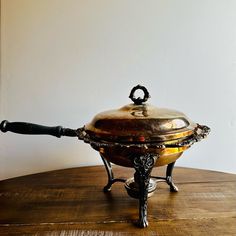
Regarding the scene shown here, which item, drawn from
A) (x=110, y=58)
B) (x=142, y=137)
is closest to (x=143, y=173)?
(x=142, y=137)

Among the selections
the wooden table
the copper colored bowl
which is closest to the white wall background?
the wooden table

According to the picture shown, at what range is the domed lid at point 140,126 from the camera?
0.58 meters

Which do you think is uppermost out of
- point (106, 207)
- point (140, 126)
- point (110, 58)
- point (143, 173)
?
point (110, 58)

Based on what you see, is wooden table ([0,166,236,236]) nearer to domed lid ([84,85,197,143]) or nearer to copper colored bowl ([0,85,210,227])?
copper colored bowl ([0,85,210,227])

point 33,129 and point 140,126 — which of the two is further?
point 33,129

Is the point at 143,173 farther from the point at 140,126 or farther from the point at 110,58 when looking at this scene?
the point at 110,58

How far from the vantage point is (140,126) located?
0.58 meters

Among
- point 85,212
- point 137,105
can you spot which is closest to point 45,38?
point 137,105

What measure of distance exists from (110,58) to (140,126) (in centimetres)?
50

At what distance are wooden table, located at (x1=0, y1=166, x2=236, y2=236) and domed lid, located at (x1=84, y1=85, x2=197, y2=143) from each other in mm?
195

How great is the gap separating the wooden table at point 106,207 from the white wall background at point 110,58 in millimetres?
272

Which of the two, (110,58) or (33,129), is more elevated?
(110,58)

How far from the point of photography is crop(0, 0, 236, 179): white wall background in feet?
3.26

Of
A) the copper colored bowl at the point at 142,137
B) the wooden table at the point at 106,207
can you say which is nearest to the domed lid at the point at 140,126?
the copper colored bowl at the point at 142,137
